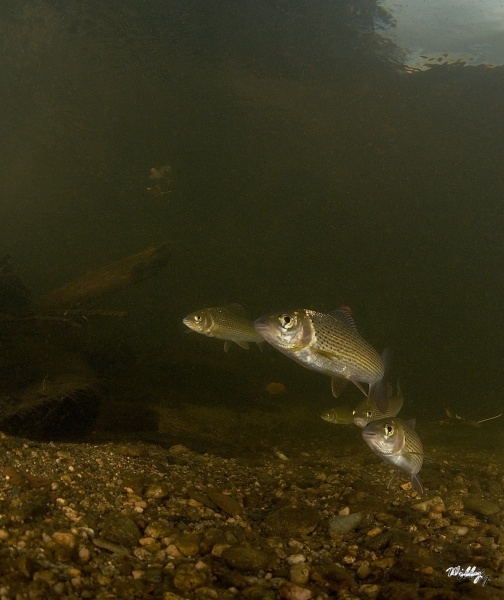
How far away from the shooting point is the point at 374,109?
30125mm

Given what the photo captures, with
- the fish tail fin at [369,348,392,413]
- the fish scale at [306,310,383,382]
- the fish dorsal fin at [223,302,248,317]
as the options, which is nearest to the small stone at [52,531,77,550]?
the fish scale at [306,310,383,382]

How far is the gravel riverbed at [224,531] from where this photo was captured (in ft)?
6.75

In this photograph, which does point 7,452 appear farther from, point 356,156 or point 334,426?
point 356,156

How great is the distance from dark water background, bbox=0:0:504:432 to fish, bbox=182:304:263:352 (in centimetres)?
469

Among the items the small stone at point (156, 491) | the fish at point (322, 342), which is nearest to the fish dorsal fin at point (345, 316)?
the fish at point (322, 342)

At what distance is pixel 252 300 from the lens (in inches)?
1148

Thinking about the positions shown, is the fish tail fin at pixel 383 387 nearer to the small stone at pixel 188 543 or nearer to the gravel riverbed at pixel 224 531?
the gravel riverbed at pixel 224 531

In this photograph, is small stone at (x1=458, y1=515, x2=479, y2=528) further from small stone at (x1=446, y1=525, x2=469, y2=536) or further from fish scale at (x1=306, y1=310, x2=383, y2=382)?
fish scale at (x1=306, y1=310, x2=383, y2=382)

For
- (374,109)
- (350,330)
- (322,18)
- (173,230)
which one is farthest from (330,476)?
(173,230)

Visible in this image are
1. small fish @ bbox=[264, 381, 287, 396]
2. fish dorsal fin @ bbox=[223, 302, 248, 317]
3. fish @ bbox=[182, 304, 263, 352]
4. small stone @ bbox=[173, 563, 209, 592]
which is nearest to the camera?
Result: small stone @ bbox=[173, 563, 209, 592]

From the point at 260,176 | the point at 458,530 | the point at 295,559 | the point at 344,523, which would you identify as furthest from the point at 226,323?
the point at 260,176

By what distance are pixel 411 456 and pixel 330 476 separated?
185 centimetres

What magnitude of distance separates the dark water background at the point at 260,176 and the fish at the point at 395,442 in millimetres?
6639

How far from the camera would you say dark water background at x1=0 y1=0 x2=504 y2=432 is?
72.3 feet
